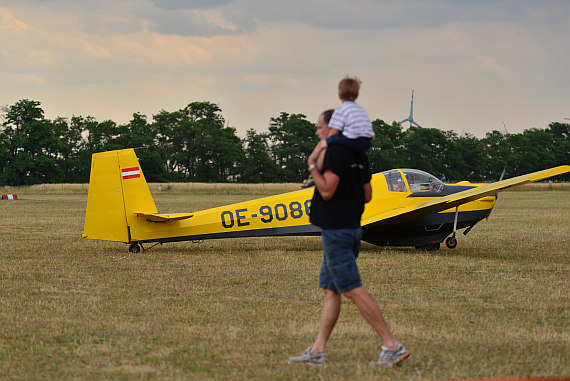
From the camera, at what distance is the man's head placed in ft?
17.1

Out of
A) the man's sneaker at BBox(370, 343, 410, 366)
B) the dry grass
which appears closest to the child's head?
the man's sneaker at BBox(370, 343, 410, 366)

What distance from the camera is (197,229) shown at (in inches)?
487

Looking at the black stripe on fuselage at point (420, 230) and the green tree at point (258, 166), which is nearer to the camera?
the black stripe on fuselage at point (420, 230)

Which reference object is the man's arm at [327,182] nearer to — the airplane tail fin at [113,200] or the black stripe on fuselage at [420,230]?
the airplane tail fin at [113,200]

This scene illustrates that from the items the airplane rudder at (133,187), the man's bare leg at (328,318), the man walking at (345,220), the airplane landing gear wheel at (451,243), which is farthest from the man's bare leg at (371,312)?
the airplane landing gear wheel at (451,243)

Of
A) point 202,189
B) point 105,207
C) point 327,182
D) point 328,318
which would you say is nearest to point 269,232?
point 105,207

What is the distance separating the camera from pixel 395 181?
13.5 metres

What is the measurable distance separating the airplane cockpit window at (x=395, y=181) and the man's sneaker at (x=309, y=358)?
8.44 metres

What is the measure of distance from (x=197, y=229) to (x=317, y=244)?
137 inches

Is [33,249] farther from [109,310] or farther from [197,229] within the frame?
[109,310]

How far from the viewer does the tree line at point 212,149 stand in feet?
297

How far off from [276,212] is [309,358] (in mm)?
7594

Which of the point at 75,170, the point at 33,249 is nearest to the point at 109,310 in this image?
the point at 33,249

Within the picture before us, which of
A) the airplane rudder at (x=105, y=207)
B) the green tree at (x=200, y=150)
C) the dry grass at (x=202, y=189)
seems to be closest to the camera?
the airplane rudder at (x=105, y=207)
